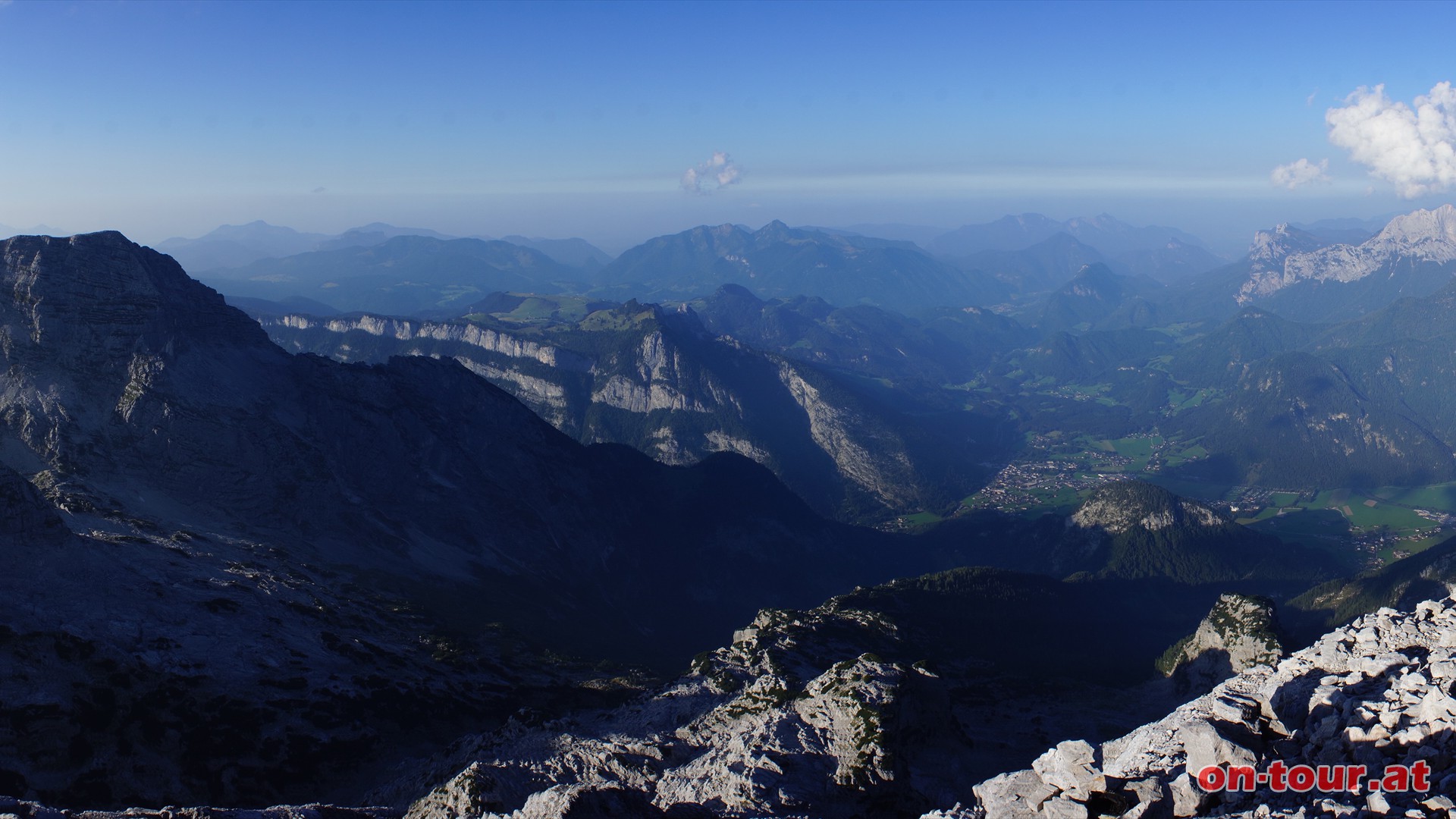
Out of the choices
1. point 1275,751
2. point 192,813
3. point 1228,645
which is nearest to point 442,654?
point 192,813

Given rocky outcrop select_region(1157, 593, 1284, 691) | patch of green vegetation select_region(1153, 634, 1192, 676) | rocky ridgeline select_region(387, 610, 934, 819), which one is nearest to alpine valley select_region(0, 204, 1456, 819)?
rocky ridgeline select_region(387, 610, 934, 819)

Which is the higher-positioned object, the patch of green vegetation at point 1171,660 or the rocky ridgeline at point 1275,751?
the rocky ridgeline at point 1275,751

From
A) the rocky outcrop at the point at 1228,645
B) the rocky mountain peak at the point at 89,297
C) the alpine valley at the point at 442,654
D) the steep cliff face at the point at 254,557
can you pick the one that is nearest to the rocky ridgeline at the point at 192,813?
the alpine valley at the point at 442,654

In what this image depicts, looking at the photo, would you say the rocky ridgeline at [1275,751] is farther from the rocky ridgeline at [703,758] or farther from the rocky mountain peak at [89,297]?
the rocky mountain peak at [89,297]

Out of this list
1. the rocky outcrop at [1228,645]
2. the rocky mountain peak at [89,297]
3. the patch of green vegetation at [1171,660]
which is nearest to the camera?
the rocky outcrop at [1228,645]

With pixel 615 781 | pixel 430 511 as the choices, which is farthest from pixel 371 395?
pixel 615 781

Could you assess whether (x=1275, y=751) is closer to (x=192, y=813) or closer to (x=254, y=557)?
(x=192, y=813)

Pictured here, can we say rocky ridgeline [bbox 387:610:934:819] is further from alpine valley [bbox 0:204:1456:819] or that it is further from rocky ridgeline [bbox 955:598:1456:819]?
rocky ridgeline [bbox 955:598:1456:819]

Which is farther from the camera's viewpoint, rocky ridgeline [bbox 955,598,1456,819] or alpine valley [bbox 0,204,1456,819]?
alpine valley [bbox 0,204,1456,819]

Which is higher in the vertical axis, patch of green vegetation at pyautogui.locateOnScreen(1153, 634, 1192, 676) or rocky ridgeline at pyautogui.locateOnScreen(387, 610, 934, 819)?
rocky ridgeline at pyautogui.locateOnScreen(387, 610, 934, 819)

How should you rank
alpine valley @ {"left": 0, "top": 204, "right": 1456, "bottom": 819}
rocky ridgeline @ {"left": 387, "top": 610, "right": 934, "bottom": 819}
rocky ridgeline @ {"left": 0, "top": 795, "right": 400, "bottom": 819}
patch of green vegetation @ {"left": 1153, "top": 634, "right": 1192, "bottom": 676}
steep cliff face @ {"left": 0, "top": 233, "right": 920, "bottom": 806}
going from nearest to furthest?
rocky ridgeline @ {"left": 0, "top": 795, "right": 400, "bottom": 819}, alpine valley @ {"left": 0, "top": 204, "right": 1456, "bottom": 819}, rocky ridgeline @ {"left": 387, "top": 610, "right": 934, "bottom": 819}, steep cliff face @ {"left": 0, "top": 233, "right": 920, "bottom": 806}, patch of green vegetation @ {"left": 1153, "top": 634, "right": 1192, "bottom": 676}

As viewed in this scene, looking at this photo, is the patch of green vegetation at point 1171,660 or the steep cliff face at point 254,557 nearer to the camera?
the steep cliff face at point 254,557
